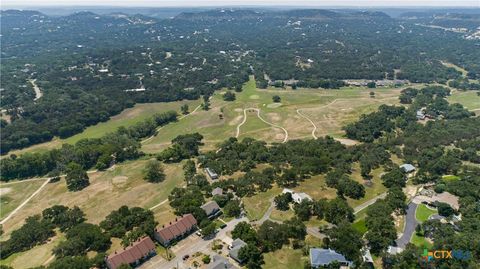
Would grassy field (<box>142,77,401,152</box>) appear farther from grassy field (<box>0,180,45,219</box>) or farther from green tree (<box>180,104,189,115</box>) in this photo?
grassy field (<box>0,180,45,219</box>)

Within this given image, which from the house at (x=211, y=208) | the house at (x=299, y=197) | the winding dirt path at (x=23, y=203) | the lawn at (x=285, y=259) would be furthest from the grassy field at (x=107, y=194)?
the house at (x=299, y=197)

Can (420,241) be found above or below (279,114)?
above

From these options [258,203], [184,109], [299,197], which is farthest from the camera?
[184,109]

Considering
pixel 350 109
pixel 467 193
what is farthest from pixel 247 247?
pixel 350 109

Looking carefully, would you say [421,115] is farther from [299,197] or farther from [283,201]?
[283,201]

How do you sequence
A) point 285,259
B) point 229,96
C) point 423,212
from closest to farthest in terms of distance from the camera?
1. point 285,259
2. point 423,212
3. point 229,96

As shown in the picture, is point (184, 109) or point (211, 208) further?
point (184, 109)

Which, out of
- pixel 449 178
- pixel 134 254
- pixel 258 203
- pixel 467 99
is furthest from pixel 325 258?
pixel 467 99

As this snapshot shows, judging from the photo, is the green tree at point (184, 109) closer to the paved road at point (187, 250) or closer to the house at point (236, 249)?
the paved road at point (187, 250)
